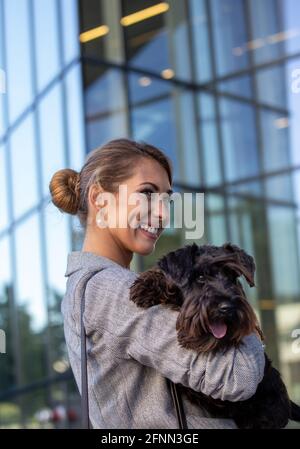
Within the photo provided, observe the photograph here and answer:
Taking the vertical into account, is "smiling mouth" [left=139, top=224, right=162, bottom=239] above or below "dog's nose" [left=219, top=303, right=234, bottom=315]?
above

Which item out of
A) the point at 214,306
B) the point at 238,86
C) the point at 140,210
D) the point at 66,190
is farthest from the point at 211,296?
the point at 238,86

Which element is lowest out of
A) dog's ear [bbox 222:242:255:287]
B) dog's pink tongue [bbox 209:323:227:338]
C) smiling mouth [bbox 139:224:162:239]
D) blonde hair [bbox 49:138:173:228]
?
dog's pink tongue [bbox 209:323:227:338]

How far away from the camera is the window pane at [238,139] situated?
11188 mm

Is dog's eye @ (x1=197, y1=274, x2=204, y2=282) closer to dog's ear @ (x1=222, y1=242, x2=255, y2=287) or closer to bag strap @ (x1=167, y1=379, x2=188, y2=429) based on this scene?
dog's ear @ (x1=222, y1=242, x2=255, y2=287)

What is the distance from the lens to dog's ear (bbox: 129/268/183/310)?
181 cm

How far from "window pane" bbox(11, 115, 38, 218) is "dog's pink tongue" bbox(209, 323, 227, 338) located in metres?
11.1

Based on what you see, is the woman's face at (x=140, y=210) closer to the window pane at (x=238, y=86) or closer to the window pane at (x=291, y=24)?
the window pane at (x=291, y=24)

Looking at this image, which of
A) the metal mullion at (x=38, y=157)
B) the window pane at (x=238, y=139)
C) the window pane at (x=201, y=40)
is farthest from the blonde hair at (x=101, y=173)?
the metal mullion at (x=38, y=157)

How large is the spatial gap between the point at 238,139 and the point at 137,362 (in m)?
9.67

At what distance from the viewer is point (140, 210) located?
7.04ft

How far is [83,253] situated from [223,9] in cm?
1002

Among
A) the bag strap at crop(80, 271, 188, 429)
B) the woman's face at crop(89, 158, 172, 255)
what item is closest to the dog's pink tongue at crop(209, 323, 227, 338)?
the bag strap at crop(80, 271, 188, 429)

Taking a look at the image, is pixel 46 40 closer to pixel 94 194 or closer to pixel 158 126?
pixel 158 126
